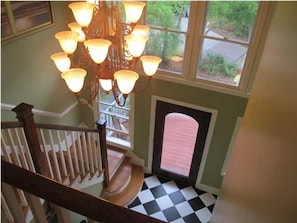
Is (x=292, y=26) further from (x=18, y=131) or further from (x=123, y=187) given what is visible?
(x=123, y=187)

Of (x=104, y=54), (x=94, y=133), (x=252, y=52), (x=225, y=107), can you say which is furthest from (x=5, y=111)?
(x=252, y=52)

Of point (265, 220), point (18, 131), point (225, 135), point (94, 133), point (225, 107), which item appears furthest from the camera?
point (225, 135)

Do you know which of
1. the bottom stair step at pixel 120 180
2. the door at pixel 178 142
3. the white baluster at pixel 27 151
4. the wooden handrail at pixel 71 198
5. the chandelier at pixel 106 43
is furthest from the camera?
the bottom stair step at pixel 120 180

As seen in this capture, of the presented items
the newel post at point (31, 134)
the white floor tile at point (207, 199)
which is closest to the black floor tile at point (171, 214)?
the white floor tile at point (207, 199)

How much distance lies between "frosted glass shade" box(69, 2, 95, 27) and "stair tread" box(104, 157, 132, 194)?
9.18 feet

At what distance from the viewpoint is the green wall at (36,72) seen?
2.98 m

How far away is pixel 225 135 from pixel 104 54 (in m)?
2.55

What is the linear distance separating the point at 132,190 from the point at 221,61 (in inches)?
103

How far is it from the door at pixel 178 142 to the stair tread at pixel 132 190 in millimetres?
307

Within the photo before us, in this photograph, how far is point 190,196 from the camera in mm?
4602

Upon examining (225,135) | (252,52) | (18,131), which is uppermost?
(252,52)

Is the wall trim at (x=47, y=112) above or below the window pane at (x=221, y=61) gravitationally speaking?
below

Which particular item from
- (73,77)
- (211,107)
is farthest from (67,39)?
(211,107)

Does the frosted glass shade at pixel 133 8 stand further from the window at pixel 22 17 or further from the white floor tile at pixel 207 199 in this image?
the white floor tile at pixel 207 199
